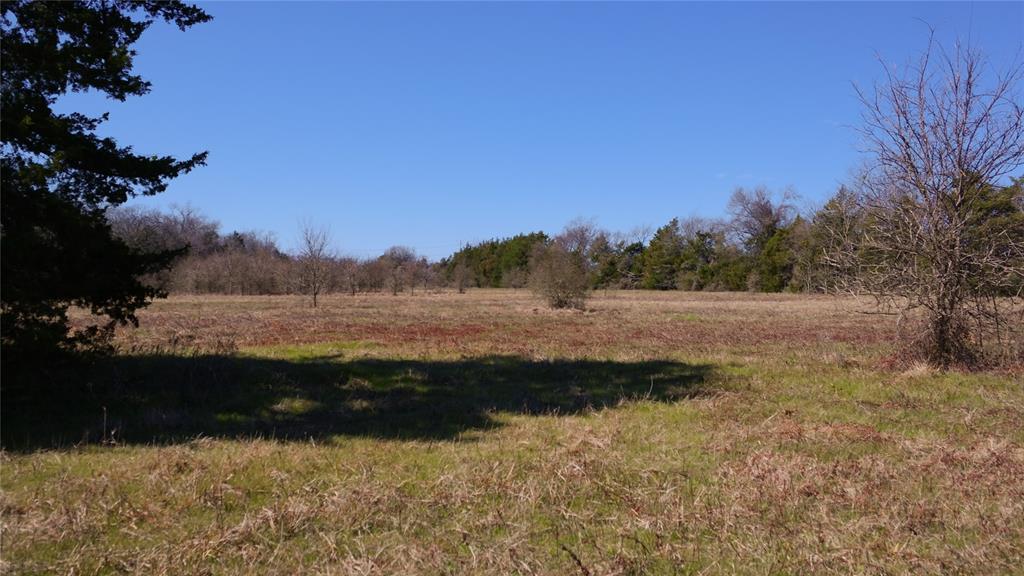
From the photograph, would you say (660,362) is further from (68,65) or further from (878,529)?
(68,65)

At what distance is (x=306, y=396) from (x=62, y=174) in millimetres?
4537

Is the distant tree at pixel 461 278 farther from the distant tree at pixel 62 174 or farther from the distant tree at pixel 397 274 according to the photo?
the distant tree at pixel 62 174

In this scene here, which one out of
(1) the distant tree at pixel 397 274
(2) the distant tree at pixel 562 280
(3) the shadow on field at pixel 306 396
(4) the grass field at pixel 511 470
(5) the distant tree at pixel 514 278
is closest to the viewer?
(4) the grass field at pixel 511 470

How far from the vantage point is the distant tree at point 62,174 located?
7586mm

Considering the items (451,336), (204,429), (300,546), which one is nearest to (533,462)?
(300,546)

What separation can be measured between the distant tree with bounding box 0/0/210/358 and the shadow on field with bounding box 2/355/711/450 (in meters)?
0.99

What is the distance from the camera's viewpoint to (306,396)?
30.3 feet

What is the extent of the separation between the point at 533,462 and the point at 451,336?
42.7ft

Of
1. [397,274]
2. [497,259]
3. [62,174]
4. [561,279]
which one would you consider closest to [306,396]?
[62,174]

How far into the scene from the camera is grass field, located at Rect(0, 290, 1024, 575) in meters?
3.98

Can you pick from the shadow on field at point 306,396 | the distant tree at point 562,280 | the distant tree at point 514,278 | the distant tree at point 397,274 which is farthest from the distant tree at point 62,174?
the distant tree at point 514,278

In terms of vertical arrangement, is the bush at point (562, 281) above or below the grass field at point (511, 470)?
above

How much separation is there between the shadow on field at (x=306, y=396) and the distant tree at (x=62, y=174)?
0.99m

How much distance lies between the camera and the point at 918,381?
10531 mm
